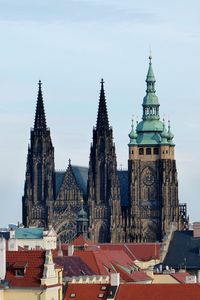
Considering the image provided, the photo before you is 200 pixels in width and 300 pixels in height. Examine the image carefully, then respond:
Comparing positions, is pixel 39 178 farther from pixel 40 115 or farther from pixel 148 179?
pixel 148 179

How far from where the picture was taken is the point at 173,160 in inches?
7662

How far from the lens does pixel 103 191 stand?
18975 cm

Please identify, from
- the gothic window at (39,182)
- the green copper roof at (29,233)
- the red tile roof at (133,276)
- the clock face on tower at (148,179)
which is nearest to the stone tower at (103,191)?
the clock face on tower at (148,179)

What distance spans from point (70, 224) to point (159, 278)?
77.0m

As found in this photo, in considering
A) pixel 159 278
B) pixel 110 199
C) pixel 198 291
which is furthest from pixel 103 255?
pixel 110 199

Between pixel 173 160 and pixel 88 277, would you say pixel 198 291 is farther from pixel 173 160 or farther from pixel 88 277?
pixel 173 160

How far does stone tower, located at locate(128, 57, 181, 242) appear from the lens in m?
191

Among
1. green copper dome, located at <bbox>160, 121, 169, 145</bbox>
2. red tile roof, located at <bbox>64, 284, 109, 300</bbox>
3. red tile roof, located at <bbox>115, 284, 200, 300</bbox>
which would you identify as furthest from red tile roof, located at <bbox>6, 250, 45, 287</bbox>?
green copper dome, located at <bbox>160, 121, 169, 145</bbox>

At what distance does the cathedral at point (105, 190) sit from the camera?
18938cm

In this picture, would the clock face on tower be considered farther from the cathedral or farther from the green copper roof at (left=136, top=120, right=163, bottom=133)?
the green copper roof at (left=136, top=120, right=163, bottom=133)

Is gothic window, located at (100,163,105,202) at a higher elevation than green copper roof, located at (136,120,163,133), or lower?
lower

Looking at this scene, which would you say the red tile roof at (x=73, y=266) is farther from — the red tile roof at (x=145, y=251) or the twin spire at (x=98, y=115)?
the twin spire at (x=98, y=115)

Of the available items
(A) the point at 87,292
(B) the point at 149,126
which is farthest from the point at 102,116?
(A) the point at 87,292

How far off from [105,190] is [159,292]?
94725mm
